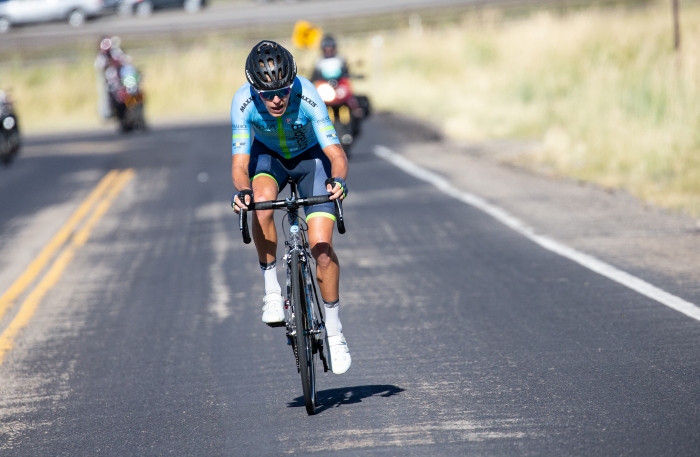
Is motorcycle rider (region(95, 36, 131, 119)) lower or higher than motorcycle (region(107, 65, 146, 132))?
higher

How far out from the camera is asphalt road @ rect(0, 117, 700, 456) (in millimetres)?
5473

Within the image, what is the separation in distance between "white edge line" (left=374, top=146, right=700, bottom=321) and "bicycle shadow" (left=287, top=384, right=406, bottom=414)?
246cm

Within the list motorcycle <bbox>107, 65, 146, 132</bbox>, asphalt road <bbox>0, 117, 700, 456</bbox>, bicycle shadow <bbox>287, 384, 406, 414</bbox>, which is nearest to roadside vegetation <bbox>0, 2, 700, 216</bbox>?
asphalt road <bbox>0, 117, 700, 456</bbox>

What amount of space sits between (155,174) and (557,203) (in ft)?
26.9

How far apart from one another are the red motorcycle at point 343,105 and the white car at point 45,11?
38.9 m

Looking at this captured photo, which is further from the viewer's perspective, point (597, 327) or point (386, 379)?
point (597, 327)

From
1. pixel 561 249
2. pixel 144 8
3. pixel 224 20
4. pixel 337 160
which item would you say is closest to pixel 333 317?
pixel 337 160

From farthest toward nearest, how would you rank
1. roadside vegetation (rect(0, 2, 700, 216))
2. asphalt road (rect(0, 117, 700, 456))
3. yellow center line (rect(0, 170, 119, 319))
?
1. roadside vegetation (rect(0, 2, 700, 216))
2. yellow center line (rect(0, 170, 119, 319))
3. asphalt road (rect(0, 117, 700, 456))

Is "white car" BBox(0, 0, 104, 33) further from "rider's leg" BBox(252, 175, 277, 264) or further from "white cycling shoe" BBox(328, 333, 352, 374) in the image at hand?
"white cycling shoe" BBox(328, 333, 352, 374)

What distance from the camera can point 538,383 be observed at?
618cm

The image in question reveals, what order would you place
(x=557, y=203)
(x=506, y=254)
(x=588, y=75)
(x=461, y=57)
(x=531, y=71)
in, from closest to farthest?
(x=506, y=254)
(x=557, y=203)
(x=588, y=75)
(x=531, y=71)
(x=461, y=57)

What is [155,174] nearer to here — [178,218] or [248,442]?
[178,218]

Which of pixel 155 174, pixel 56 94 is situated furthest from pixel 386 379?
pixel 56 94

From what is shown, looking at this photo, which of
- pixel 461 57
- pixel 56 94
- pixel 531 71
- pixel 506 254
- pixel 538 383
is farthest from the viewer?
pixel 56 94
